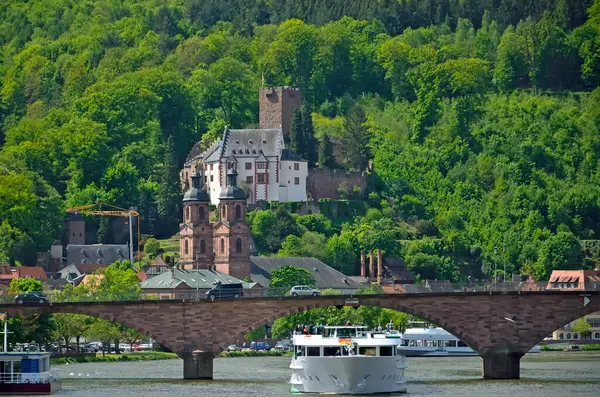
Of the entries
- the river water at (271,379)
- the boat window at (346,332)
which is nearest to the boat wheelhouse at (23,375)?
the river water at (271,379)

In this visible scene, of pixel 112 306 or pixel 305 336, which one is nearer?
pixel 305 336

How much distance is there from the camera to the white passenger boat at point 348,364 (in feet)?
431

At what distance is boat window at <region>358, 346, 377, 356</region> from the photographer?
13338 centimetres

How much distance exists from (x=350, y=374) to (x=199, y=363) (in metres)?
18.8

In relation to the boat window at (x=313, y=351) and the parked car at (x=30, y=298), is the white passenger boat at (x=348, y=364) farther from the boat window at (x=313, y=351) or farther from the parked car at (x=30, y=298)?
the parked car at (x=30, y=298)

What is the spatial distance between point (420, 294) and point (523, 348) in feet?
23.6

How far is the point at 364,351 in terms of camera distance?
438 ft

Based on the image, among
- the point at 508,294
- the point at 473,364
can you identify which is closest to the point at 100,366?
the point at 473,364

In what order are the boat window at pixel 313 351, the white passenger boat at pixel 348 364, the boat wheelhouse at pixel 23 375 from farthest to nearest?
1. the boat window at pixel 313 351
2. the boat wheelhouse at pixel 23 375
3. the white passenger boat at pixel 348 364

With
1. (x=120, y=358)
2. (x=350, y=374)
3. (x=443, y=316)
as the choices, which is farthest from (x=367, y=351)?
(x=120, y=358)

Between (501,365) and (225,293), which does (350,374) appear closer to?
(501,365)

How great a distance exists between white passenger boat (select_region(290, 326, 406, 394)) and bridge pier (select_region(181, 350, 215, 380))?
517 inches

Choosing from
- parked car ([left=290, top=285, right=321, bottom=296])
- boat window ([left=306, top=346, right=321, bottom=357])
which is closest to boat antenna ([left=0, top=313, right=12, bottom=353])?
boat window ([left=306, top=346, right=321, bottom=357])

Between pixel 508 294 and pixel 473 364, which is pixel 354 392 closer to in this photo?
pixel 508 294
